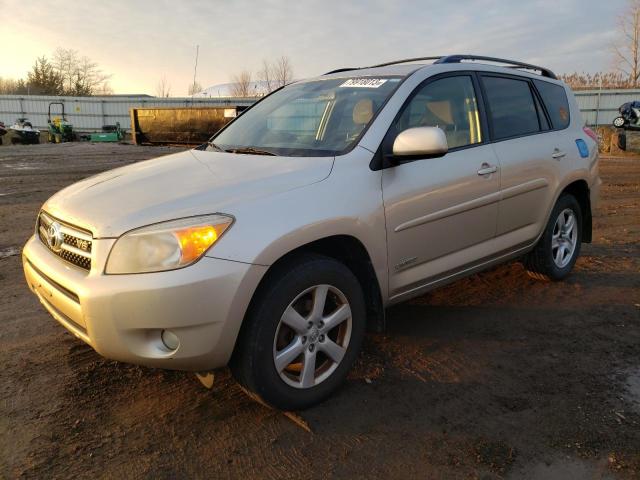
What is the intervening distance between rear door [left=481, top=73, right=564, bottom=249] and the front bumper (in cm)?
212

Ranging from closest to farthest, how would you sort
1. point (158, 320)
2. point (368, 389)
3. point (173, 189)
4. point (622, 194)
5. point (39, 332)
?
point (158, 320)
point (173, 189)
point (368, 389)
point (39, 332)
point (622, 194)

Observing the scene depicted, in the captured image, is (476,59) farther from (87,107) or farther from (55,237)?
(87,107)

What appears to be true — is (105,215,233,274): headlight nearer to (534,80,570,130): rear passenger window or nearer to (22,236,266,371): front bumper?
(22,236,266,371): front bumper

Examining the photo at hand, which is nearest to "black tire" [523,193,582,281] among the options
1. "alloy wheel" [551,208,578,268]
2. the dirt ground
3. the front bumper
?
"alloy wheel" [551,208,578,268]

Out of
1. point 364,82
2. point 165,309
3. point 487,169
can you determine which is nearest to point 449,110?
point 487,169

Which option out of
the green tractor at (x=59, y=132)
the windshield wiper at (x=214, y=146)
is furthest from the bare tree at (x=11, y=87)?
the windshield wiper at (x=214, y=146)

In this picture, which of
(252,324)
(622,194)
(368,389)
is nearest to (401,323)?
(368,389)

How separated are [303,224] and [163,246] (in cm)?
63

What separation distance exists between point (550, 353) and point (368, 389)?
1240mm

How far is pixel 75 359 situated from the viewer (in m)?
3.13

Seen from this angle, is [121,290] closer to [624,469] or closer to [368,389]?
[368,389]

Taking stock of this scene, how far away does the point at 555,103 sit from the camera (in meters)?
4.39

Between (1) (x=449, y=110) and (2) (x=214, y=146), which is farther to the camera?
(2) (x=214, y=146)

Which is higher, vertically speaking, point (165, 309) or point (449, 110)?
point (449, 110)
